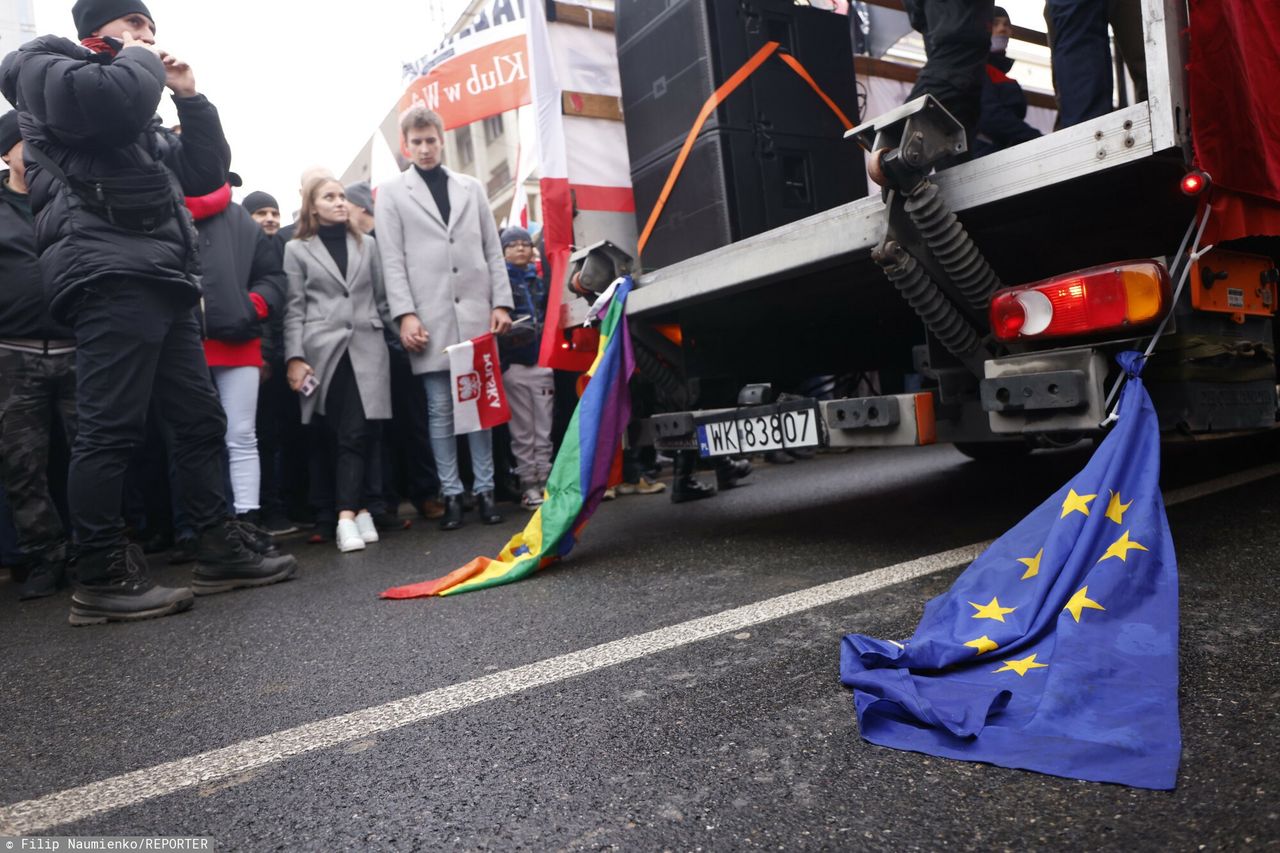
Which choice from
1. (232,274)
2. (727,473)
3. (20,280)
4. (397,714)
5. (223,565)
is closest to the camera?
(397,714)

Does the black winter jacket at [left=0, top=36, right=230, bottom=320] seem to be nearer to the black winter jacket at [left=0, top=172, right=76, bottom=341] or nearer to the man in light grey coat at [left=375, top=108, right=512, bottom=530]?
the black winter jacket at [left=0, top=172, right=76, bottom=341]

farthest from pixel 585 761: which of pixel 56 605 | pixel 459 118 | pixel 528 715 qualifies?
pixel 459 118

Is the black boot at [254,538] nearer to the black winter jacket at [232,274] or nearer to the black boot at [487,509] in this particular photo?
the black winter jacket at [232,274]

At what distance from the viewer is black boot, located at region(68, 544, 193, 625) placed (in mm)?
3051

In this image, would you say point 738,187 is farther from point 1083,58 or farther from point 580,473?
point 580,473

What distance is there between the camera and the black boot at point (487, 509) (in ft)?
16.0

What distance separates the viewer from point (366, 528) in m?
4.65

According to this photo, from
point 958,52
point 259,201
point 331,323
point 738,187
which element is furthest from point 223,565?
point 958,52

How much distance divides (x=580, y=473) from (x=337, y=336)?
1.99 m

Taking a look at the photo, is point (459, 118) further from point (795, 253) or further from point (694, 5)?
point (795, 253)

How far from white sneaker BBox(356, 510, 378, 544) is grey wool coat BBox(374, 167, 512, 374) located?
79 cm

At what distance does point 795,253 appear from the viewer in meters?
2.88

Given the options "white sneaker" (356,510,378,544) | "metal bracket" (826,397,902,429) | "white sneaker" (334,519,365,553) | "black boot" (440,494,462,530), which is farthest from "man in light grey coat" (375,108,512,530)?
"metal bracket" (826,397,902,429)

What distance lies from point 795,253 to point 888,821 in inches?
75.7
